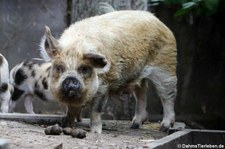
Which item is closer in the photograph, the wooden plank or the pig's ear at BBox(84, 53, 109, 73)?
the wooden plank

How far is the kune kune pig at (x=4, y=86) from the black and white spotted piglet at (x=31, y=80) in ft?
1.75

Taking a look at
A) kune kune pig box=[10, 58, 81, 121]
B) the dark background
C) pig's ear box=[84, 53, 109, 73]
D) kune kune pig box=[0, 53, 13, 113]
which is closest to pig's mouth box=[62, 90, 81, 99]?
pig's ear box=[84, 53, 109, 73]

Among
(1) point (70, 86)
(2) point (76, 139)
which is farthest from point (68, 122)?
(2) point (76, 139)

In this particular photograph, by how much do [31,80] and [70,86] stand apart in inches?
139

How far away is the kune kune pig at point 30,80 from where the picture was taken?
37.1 feet

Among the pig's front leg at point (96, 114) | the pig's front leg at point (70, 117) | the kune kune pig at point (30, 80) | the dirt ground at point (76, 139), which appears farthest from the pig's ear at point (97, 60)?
the kune kune pig at point (30, 80)

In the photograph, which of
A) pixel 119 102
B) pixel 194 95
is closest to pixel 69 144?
pixel 119 102

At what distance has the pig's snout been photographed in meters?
7.95

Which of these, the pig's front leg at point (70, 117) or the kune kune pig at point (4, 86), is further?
the kune kune pig at point (4, 86)

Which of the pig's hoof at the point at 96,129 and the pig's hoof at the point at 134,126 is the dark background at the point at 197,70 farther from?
the pig's hoof at the point at 96,129

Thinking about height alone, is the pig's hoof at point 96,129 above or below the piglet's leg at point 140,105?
below

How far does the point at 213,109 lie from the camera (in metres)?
13.0

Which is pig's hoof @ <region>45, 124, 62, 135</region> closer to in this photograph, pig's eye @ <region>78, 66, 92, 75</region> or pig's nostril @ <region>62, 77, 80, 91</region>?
pig's nostril @ <region>62, 77, 80, 91</region>

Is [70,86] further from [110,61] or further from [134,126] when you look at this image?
[134,126]
